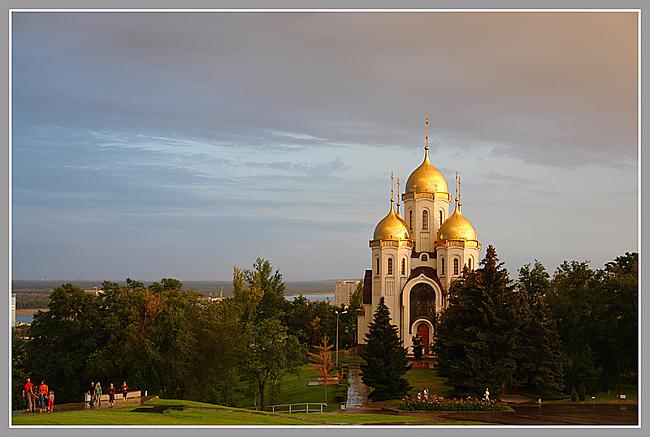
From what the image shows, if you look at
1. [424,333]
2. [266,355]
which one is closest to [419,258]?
[424,333]

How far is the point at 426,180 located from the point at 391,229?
4048 millimetres

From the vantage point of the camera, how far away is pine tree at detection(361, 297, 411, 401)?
28641 millimetres

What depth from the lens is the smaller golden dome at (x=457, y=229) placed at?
45487mm

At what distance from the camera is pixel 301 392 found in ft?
111

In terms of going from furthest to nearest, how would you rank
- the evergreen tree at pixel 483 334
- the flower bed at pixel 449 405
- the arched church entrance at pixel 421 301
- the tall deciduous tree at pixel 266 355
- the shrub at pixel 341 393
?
1. the arched church entrance at pixel 421 301
2. the shrub at pixel 341 393
3. the tall deciduous tree at pixel 266 355
4. the evergreen tree at pixel 483 334
5. the flower bed at pixel 449 405

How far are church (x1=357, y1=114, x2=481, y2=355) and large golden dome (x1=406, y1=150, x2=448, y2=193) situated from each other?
6 cm

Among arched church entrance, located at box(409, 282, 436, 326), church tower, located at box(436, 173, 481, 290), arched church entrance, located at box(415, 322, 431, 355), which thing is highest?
church tower, located at box(436, 173, 481, 290)

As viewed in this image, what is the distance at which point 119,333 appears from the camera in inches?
1097

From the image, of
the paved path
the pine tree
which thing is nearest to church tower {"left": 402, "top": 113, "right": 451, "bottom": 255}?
the paved path

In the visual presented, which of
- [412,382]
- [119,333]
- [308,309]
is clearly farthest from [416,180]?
[119,333]

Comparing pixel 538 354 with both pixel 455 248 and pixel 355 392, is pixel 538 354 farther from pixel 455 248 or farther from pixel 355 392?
pixel 455 248

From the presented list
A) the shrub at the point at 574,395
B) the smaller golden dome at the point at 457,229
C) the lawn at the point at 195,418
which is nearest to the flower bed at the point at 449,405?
the lawn at the point at 195,418

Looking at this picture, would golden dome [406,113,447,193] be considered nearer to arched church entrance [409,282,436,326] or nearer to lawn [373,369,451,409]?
arched church entrance [409,282,436,326]

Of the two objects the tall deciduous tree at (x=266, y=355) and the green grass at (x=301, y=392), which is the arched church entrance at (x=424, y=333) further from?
the tall deciduous tree at (x=266, y=355)
